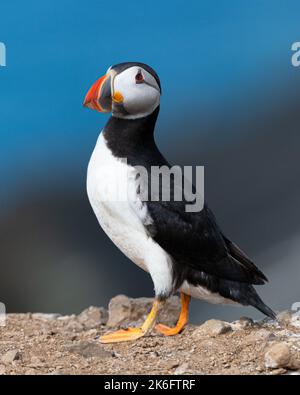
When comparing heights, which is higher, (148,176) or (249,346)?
(148,176)

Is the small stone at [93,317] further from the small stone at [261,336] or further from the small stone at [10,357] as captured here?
the small stone at [261,336]

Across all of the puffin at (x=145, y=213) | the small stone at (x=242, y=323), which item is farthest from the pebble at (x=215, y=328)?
the puffin at (x=145, y=213)

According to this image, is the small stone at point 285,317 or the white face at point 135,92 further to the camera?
the small stone at point 285,317

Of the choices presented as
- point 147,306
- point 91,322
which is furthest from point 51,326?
point 147,306

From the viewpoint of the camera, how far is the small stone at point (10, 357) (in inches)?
240

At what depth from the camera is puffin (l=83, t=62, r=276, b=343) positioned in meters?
6.55

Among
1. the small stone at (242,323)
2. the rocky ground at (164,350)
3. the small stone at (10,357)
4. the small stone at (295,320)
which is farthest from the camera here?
the small stone at (295,320)

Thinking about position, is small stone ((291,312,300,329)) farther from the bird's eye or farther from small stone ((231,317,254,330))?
the bird's eye

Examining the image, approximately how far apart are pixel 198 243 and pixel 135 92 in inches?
50.5

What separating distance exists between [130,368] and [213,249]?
1.35 m

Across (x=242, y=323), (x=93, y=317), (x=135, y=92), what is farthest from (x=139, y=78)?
(x=93, y=317)

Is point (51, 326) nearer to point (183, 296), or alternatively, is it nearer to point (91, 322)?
point (91, 322)

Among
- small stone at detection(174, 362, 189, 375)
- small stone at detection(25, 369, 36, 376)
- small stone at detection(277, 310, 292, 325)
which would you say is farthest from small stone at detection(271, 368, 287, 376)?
small stone at detection(25, 369, 36, 376)

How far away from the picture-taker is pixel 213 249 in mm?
6848
